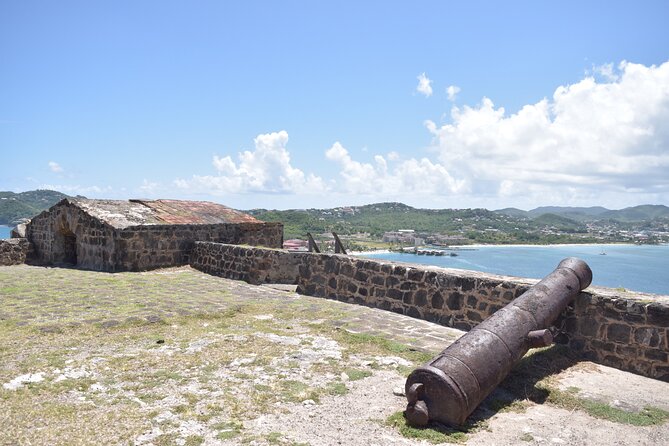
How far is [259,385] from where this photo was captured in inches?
191

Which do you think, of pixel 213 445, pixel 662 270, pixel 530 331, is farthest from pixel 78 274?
pixel 662 270

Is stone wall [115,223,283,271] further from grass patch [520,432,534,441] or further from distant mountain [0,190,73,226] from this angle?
distant mountain [0,190,73,226]

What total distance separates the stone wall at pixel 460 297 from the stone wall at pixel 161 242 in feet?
7.47

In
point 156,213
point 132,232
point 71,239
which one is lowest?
point 71,239

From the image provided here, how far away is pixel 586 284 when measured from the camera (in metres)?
6.04

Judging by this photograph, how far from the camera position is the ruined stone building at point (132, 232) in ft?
45.6

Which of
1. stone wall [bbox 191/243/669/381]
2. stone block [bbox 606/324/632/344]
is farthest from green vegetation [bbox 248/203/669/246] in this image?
stone block [bbox 606/324/632/344]

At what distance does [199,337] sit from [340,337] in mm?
1893

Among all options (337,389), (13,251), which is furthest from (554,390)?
(13,251)

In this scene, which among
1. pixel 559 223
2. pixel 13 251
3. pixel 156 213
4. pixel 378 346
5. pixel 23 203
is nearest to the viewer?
pixel 378 346

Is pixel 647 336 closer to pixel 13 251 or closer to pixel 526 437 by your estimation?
pixel 526 437

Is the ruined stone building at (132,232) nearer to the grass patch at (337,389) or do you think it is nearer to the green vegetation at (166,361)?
the green vegetation at (166,361)

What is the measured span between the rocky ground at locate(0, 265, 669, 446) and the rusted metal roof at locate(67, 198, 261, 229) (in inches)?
257

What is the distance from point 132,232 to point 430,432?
11862mm
